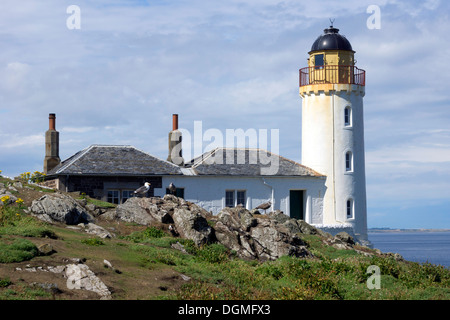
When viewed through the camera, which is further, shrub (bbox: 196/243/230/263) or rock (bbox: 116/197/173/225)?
rock (bbox: 116/197/173/225)

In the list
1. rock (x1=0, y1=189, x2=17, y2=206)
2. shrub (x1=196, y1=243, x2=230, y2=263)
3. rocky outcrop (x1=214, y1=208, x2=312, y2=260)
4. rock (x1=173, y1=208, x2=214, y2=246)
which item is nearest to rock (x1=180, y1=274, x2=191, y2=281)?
shrub (x1=196, y1=243, x2=230, y2=263)

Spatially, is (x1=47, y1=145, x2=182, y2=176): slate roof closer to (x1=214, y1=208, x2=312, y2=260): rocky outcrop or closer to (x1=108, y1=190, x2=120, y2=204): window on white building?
(x1=108, y1=190, x2=120, y2=204): window on white building

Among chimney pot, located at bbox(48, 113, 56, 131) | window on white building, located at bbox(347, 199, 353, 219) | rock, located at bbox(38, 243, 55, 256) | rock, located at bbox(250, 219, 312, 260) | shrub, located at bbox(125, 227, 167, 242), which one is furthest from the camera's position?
window on white building, located at bbox(347, 199, 353, 219)

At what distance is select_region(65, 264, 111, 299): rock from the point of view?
1697 cm

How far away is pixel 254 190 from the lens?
3984 centimetres

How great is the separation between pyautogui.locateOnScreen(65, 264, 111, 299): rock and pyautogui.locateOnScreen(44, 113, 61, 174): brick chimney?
21.6 meters

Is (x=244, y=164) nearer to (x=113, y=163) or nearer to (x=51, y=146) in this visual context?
(x=113, y=163)

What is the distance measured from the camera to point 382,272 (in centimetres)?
2303

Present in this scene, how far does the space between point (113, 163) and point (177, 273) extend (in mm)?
18700

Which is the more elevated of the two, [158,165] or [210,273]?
[158,165]

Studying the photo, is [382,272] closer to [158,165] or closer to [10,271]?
[10,271]
